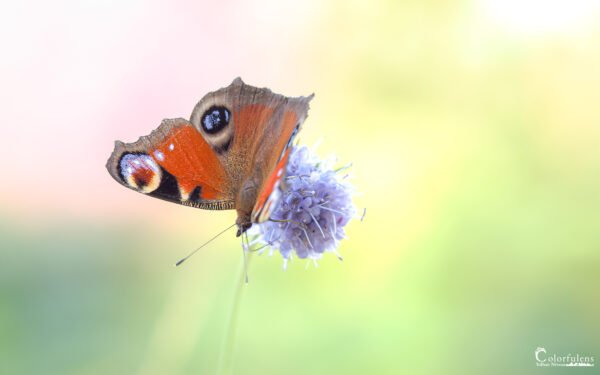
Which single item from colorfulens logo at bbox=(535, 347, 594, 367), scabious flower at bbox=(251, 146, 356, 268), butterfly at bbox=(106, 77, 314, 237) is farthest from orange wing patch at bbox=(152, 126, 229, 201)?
colorfulens logo at bbox=(535, 347, 594, 367)

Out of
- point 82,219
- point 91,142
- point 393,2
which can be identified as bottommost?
point 82,219

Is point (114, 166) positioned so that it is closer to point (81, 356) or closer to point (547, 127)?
point (81, 356)

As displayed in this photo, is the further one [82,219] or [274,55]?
[274,55]

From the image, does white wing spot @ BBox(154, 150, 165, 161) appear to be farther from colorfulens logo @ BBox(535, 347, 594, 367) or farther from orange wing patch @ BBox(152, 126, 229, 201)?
colorfulens logo @ BBox(535, 347, 594, 367)

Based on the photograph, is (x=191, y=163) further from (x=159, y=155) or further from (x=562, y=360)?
(x=562, y=360)

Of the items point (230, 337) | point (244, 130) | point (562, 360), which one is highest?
point (244, 130)

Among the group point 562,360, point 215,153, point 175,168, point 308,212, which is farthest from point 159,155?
point 562,360

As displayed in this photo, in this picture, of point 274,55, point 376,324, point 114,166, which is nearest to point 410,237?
point 376,324

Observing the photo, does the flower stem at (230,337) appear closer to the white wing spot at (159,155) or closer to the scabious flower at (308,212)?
the scabious flower at (308,212)
